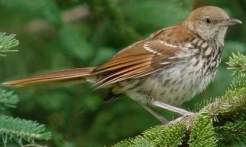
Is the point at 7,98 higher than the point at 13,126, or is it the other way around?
the point at 7,98

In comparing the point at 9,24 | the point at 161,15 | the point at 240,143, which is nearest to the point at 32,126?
the point at 240,143

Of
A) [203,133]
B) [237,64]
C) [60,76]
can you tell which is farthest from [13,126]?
[60,76]

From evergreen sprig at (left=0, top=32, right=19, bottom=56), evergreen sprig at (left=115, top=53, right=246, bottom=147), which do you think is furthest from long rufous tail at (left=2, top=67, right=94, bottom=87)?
evergreen sprig at (left=115, top=53, right=246, bottom=147)

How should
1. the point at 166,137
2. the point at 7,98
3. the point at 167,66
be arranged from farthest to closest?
the point at 167,66, the point at 7,98, the point at 166,137

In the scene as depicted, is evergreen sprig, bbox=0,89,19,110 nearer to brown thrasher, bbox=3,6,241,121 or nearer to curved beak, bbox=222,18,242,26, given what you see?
brown thrasher, bbox=3,6,241,121

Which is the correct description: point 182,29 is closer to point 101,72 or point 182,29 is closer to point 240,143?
point 101,72

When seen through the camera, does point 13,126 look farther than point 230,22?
No

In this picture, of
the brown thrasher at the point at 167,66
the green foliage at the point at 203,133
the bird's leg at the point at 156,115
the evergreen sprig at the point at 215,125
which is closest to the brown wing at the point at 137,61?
the brown thrasher at the point at 167,66

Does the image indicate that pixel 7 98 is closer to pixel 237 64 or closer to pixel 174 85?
pixel 237 64
